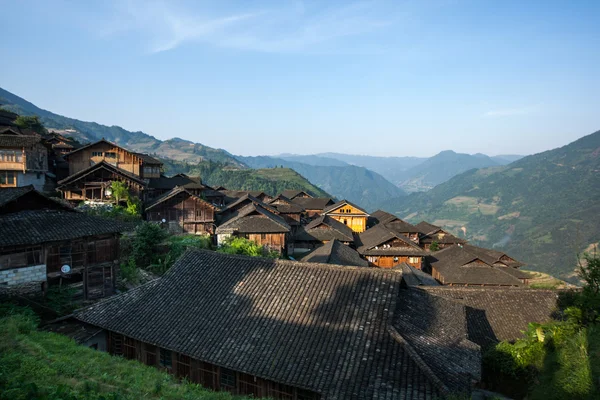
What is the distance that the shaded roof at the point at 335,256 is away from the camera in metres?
34.1

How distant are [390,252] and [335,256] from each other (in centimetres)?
1401

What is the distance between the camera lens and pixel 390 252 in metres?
46.5

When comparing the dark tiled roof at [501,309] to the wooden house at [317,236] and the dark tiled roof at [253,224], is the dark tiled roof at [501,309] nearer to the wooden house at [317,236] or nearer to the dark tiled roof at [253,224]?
the dark tiled roof at [253,224]

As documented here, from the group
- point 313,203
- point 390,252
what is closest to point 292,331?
point 390,252

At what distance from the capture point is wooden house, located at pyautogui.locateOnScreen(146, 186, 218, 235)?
120 ft

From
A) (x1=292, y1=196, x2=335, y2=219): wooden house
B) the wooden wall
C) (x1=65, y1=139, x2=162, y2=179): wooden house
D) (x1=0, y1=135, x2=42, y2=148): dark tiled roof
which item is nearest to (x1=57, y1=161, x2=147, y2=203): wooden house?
(x1=65, y1=139, x2=162, y2=179): wooden house

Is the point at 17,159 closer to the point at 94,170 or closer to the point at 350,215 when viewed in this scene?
the point at 94,170

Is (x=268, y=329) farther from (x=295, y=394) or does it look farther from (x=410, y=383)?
(x=410, y=383)

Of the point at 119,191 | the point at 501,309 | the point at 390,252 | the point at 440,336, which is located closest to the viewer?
the point at 440,336

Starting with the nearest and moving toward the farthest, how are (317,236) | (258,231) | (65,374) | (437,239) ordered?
(65,374)
(258,231)
(317,236)
(437,239)

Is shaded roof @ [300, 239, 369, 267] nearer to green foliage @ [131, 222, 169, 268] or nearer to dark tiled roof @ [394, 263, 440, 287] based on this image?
dark tiled roof @ [394, 263, 440, 287]

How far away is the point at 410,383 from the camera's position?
10680 mm

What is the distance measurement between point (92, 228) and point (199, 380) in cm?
1111

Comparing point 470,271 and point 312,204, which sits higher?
point 312,204
